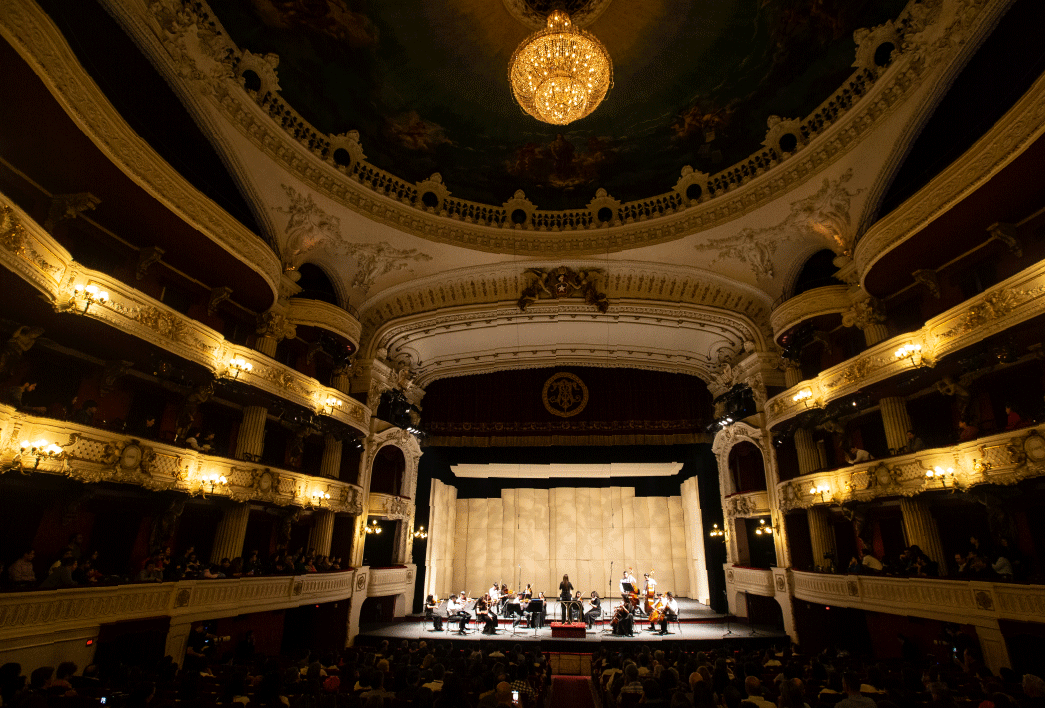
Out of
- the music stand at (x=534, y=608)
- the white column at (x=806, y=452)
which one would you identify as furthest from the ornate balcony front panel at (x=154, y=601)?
the white column at (x=806, y=452)

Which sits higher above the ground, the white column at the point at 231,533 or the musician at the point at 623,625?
the white column at the point at 231,533

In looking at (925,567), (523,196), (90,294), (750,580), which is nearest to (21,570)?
(90,294)

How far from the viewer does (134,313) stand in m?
10.2

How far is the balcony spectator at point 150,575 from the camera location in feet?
32.4

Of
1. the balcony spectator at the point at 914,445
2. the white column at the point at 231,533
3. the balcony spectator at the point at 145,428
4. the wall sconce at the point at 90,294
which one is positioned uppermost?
the wall sconce at the point at 90,294

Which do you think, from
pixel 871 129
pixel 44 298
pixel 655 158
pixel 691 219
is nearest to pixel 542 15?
pixel 655 158

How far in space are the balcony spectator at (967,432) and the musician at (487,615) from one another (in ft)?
39.9

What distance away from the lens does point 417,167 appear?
1616 cm

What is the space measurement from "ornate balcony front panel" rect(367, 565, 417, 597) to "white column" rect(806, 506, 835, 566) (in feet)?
41.8

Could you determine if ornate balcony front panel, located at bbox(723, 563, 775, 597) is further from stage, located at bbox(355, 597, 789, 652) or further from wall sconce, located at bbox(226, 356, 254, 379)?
wall sconce, located at bbox(226, 356, 254, 379)

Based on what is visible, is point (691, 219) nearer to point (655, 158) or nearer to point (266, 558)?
point (655, 158)

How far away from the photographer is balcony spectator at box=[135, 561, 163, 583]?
9.87 m

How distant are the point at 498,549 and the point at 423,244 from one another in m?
13.7

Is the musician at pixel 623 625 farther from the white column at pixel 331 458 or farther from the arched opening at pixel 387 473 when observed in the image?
the white column at pixel 331 458
